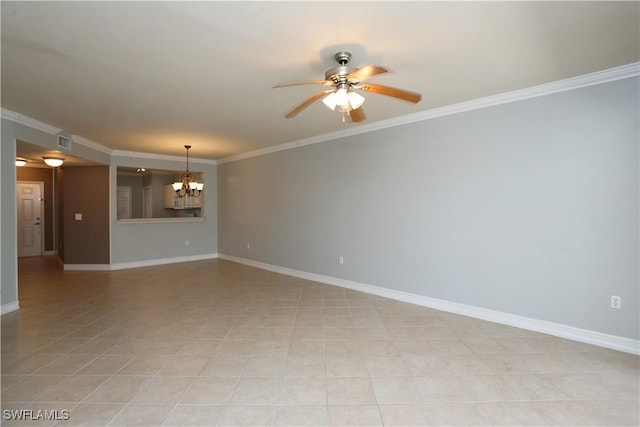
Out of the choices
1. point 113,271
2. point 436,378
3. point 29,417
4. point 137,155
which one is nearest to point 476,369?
point 436,378

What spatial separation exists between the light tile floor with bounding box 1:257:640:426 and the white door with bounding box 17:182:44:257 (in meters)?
5.38

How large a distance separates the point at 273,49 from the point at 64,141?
171 inches

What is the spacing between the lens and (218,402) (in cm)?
204

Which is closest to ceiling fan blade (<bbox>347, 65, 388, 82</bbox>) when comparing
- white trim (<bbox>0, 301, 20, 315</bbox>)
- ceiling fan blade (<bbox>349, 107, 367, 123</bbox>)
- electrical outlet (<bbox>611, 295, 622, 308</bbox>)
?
ceiling fan blade (<bbox>349, 107, 367, 123</bbox>)

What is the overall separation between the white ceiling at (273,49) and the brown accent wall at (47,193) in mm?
5728

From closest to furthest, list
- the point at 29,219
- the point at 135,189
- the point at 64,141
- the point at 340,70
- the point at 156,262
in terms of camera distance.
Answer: the point at 340,70
the point at 64,141
the point at 156,262
the point at 29,219
the point at 135,189

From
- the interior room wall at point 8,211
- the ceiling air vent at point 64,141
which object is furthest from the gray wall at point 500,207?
the interior room wall at point 8,211

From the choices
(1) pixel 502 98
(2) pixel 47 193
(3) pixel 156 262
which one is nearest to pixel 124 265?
(3) pixel 156 262

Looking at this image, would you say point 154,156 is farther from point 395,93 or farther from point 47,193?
point 395,93

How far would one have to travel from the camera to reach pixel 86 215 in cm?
627

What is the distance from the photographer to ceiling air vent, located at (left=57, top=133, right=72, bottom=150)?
466 centimetres

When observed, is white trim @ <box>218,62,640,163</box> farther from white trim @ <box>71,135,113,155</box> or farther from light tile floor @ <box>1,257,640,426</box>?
white trim @ <box>71,135,113,155</box>

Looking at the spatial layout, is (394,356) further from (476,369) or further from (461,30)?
(461,30)

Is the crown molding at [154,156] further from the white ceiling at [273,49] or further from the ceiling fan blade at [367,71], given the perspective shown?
the ceiling fan blade at [367,71]
